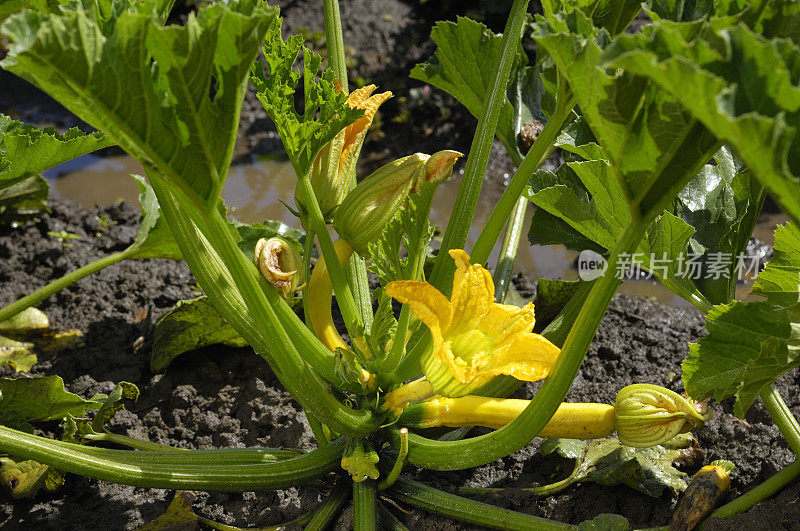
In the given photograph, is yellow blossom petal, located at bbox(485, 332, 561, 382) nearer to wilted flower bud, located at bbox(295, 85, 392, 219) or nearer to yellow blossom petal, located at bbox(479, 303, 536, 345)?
yellow blossom petal, located at bbox(479, 303, 536, 345)

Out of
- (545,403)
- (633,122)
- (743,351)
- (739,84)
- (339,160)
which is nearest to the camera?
(739,84)

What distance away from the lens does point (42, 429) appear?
2.02 meters

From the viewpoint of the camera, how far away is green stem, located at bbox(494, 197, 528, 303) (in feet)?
6.64

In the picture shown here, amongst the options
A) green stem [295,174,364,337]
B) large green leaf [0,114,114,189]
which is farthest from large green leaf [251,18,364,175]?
large green leaf [0,114,114,189]

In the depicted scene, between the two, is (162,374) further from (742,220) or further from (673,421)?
(742,220)

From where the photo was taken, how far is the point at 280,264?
156 cm

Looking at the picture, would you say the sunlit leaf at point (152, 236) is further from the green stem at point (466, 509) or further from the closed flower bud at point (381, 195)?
the green stem at point (466, 509)

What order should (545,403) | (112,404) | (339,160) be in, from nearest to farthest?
(545,403)
(339,160)
(112,404)

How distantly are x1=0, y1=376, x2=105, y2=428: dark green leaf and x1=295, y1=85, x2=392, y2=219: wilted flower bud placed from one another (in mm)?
723

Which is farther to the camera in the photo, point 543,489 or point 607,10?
point 543,489

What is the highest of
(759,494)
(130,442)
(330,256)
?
(330,256)

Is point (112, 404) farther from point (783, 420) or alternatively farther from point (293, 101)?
point (783, 420)

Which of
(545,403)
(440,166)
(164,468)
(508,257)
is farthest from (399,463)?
(508,257)

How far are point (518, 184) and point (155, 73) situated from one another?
2.42ft
